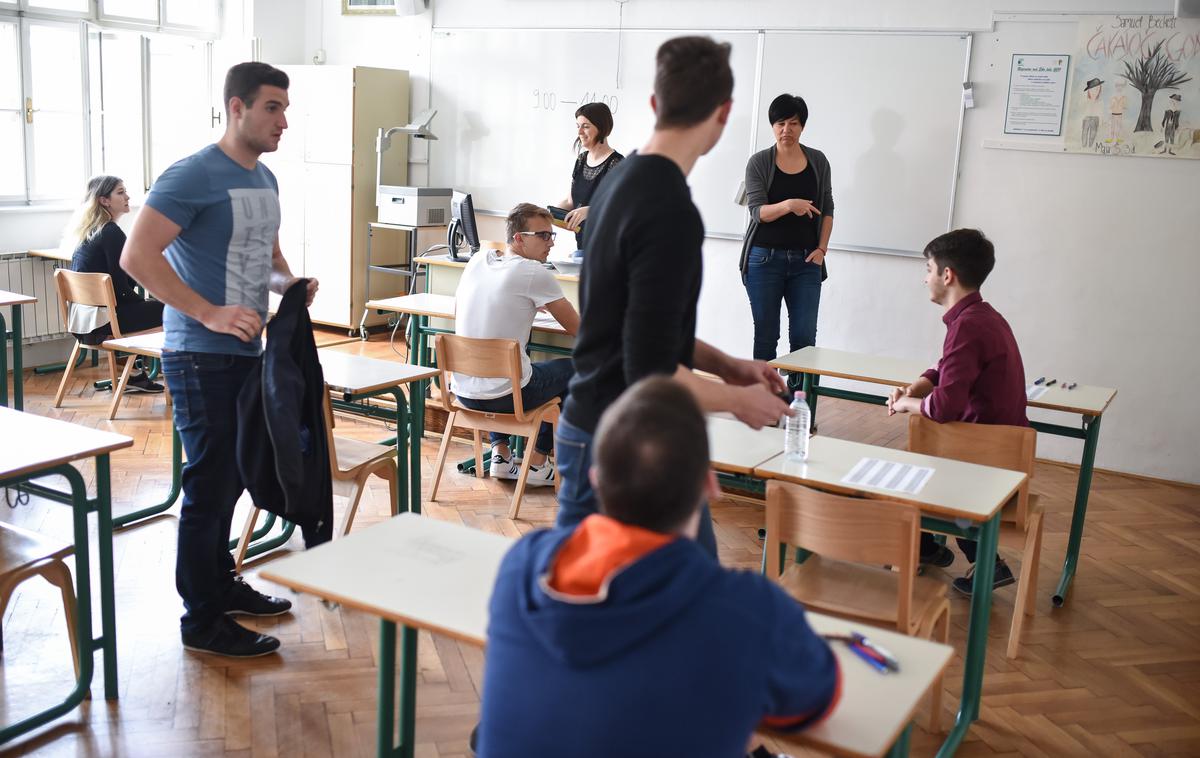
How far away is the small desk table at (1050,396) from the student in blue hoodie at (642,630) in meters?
2.59

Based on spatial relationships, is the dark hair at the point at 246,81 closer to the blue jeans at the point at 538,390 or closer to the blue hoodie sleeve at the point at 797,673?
the blue jeans at the point at 538,390

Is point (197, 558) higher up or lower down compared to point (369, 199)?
lower down

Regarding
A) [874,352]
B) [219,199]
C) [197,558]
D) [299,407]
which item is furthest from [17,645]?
[874,352]

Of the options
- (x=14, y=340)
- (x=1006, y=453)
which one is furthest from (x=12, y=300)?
(x=1006, y=453)

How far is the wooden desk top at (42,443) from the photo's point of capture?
2359 millimetres

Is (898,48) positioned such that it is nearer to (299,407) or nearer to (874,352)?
(874,352)

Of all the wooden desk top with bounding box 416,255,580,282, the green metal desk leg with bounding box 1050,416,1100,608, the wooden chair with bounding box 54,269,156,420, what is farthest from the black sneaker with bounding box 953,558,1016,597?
the wooden chair with bounding box 54,269,156,420

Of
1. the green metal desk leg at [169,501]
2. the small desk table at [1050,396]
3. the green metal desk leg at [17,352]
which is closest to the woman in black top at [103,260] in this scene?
the green metal desk leg at [17,352]

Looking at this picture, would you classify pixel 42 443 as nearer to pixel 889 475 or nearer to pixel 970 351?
pixel 889 475

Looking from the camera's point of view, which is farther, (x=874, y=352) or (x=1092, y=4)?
(x=874, y=352)

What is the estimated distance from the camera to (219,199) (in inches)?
109

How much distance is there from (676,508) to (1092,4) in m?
5.14

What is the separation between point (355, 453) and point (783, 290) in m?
2.55

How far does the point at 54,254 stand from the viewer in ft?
20.7
